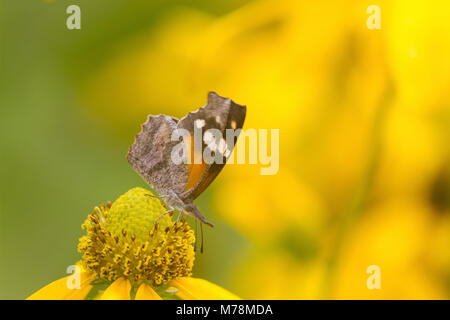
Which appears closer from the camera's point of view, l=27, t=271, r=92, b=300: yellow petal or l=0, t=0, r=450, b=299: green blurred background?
l=27, t=271, r=92, b=300: yellow petal

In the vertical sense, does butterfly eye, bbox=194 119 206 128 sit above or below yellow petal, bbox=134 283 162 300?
above

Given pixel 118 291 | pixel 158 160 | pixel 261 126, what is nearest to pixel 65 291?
pixel 118 291

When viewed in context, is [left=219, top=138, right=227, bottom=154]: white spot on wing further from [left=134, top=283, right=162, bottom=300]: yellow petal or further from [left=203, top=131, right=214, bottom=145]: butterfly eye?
[left=134, top=283, right=162, bottom=300]: yellow petal

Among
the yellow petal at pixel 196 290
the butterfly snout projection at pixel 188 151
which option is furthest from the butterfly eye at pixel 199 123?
the yellow petal at pixel 196 290

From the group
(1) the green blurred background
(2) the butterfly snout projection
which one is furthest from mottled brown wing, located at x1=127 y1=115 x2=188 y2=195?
(1) the green blurred background

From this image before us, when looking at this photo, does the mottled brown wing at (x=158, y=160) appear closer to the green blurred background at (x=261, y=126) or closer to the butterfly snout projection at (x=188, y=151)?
the butterfly snout projection at (x=188, y=151)

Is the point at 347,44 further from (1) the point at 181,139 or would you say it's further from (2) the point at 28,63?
(2) the point at 28,63
